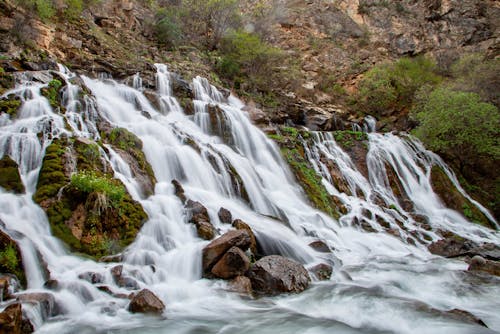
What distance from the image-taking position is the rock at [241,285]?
6.74m

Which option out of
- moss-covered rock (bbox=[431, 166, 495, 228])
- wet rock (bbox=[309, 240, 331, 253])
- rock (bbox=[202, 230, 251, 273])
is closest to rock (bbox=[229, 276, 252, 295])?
rock (bbox=[202, 230, 251, 273])

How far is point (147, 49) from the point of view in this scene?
20.9 m

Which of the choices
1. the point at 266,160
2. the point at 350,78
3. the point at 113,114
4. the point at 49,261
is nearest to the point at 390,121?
the point at 350,78

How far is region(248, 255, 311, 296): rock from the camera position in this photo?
6926 millimetres

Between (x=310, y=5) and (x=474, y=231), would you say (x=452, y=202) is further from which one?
(x=310, y=5)

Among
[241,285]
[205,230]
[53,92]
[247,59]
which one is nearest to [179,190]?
[205,230]

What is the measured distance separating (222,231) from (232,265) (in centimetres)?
175

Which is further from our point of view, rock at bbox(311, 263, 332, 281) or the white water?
rock at bbox(311, 263, 332, 281)

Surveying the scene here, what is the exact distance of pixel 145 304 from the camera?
5645 mm

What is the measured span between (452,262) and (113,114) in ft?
38.1

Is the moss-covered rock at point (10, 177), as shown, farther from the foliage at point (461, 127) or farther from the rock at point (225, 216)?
the foliage at point (461, 127)

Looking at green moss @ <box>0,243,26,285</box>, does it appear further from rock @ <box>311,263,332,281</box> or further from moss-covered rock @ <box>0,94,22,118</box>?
rock @ <box>311,263,332,281</box>

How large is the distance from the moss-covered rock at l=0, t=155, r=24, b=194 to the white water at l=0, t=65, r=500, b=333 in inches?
6.8

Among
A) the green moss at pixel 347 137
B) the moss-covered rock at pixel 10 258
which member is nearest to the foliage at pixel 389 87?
the green moss at pixel 347 137
